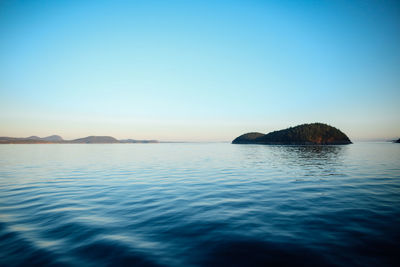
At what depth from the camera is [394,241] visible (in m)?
6.41

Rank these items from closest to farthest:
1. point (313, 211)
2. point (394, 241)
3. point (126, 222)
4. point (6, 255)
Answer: point (6, 255) → point (394, 241) → point (126, 222) → point (313, 211)

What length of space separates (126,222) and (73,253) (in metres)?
2.67

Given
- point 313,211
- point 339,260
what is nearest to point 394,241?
point 339,260

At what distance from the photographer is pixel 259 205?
428 inches

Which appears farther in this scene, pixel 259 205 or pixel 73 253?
pixel 259 205

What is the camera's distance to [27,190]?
15086 millimetres

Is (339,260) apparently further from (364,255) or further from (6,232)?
(6,232)

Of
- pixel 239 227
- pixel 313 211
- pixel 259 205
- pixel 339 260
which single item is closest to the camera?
pixel 339 260

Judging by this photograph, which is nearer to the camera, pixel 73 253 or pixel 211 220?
pixel 73 253

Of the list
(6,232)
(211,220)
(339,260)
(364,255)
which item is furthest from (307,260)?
(6,232)

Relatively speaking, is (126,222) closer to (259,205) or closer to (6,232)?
(6,232)

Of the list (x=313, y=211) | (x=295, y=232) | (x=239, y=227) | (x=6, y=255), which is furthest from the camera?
(x=313, y=211)

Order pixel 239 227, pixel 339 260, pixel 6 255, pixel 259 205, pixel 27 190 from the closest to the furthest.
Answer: pixel 339 260 < pixel 6 255 < pixel 239 227 < pixel 259 205 < pixel 27 190

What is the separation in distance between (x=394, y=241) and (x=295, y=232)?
3.09 meters
